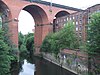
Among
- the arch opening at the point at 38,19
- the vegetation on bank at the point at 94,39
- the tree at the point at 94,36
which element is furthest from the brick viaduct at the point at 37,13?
the tree at the point at 94,36

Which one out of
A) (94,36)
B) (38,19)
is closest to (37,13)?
(38,19)

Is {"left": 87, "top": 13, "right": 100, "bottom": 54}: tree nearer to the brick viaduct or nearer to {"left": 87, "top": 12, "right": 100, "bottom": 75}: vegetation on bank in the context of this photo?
{"left": 87, "top": 12, "right": 100, "bottom": 75}: vegetation on bank

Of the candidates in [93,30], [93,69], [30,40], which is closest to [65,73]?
[93,69]

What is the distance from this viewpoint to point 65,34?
40562 mm

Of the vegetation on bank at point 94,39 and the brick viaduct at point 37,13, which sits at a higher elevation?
the brick viaduct at point 37,13

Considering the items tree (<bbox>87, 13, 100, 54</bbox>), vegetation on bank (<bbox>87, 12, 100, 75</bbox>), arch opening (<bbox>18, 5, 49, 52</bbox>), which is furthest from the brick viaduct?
tree (<bbox>87, 13, 100, 54</bbox>)

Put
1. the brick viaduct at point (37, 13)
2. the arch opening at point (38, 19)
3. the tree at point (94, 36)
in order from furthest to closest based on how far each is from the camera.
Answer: the arch opening at point (38, 19)
the brick viaduct at point (37, 13)
the tree at point (94, 36)

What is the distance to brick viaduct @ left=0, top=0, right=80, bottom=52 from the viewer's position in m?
46.5

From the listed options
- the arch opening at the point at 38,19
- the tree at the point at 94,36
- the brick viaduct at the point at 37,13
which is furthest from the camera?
the arch opening at the point at 38,19

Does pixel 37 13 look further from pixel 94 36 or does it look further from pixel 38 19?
pixel 94 36

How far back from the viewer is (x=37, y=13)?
5650 centimetres

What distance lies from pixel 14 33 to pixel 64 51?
39.6 ft

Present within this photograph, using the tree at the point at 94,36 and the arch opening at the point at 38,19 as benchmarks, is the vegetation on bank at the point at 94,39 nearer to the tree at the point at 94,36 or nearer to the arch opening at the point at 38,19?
the tree at the point at 94,36

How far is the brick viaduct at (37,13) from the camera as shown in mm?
46531
